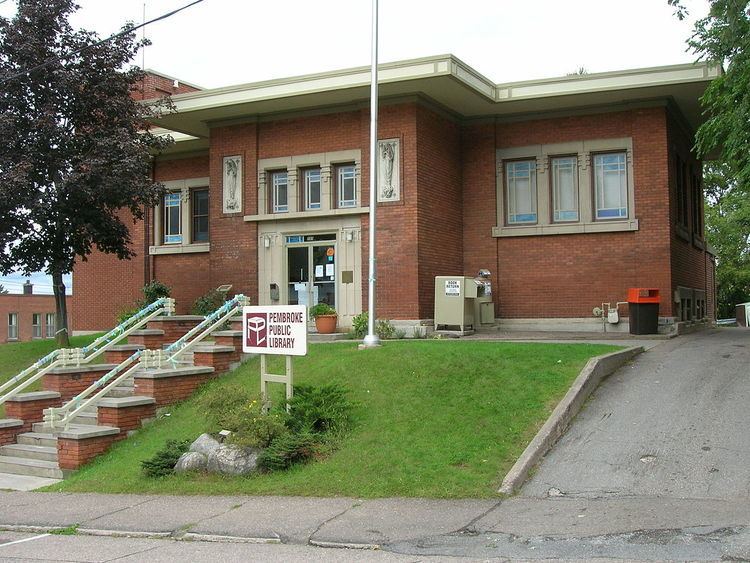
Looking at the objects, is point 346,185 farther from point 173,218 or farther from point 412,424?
point 412,424

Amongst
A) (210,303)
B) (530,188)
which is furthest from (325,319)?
(530,188)

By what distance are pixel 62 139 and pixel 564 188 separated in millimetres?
12397

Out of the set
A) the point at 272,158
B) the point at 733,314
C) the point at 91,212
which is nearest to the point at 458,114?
the point at 272,158

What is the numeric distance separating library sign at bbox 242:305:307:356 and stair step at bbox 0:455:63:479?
3.45 m

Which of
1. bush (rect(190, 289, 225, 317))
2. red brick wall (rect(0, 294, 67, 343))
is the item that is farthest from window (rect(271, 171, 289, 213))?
red brick wall (rect(0, 294, 67, 343))

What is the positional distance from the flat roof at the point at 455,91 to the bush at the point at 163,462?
35.0 feet

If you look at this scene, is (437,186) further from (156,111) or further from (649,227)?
(156,111)

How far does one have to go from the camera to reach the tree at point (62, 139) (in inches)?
666

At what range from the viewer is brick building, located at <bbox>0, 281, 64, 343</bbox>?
2283 inches

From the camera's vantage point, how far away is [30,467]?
12523 mm

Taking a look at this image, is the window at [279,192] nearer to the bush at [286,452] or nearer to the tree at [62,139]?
the tree at [62,139]

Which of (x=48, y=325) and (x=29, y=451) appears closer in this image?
(x=29, y=451)

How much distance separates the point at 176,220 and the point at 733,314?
113 ft

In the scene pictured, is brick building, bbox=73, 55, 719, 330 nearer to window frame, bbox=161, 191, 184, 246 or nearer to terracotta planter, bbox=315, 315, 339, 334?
terracotta planter, bbox=315, 315, 339, 334
